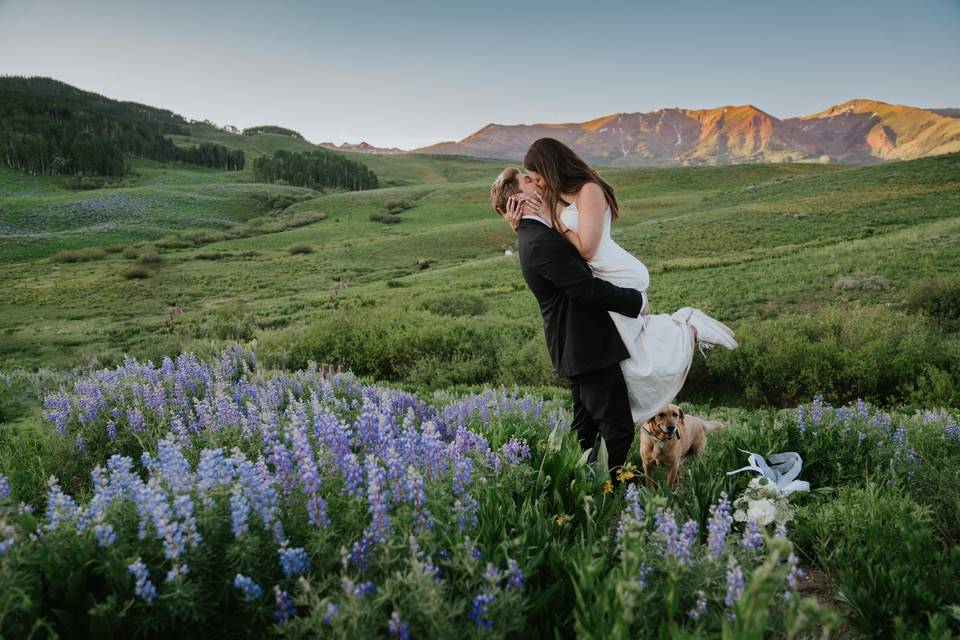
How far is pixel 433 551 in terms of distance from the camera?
2.28m

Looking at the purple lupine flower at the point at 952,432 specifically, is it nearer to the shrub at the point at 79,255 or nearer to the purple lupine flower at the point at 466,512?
the purple lupine flower at the point at 466,512

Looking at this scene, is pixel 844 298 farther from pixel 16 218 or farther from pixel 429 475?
pixel 16 218

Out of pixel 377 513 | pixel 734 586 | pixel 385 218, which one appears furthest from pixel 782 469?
Result: pixel 385 218

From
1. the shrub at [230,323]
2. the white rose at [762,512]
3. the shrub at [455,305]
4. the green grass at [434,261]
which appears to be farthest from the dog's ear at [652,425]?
the shrub at [455,305]

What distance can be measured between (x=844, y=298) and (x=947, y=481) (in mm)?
14434

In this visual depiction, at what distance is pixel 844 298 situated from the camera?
53.2 feet

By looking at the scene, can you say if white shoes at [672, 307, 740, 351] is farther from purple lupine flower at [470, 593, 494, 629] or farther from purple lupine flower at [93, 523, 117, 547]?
purple lupine flower at [93, 523, 117, 547]

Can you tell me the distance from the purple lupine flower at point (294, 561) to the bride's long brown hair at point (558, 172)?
2770mm

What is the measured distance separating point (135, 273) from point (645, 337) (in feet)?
113

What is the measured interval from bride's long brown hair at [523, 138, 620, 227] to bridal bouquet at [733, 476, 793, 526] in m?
2.22

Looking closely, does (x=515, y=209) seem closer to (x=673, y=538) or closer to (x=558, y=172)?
→ (x=558, y=172)

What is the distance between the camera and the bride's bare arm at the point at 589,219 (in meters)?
3.86

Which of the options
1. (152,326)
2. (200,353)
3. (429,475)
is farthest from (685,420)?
(152,326)

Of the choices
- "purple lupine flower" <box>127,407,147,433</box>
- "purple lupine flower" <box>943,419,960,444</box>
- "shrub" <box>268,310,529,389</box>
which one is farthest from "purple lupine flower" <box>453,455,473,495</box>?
"shrub" <box>268,310,529,389</box>
